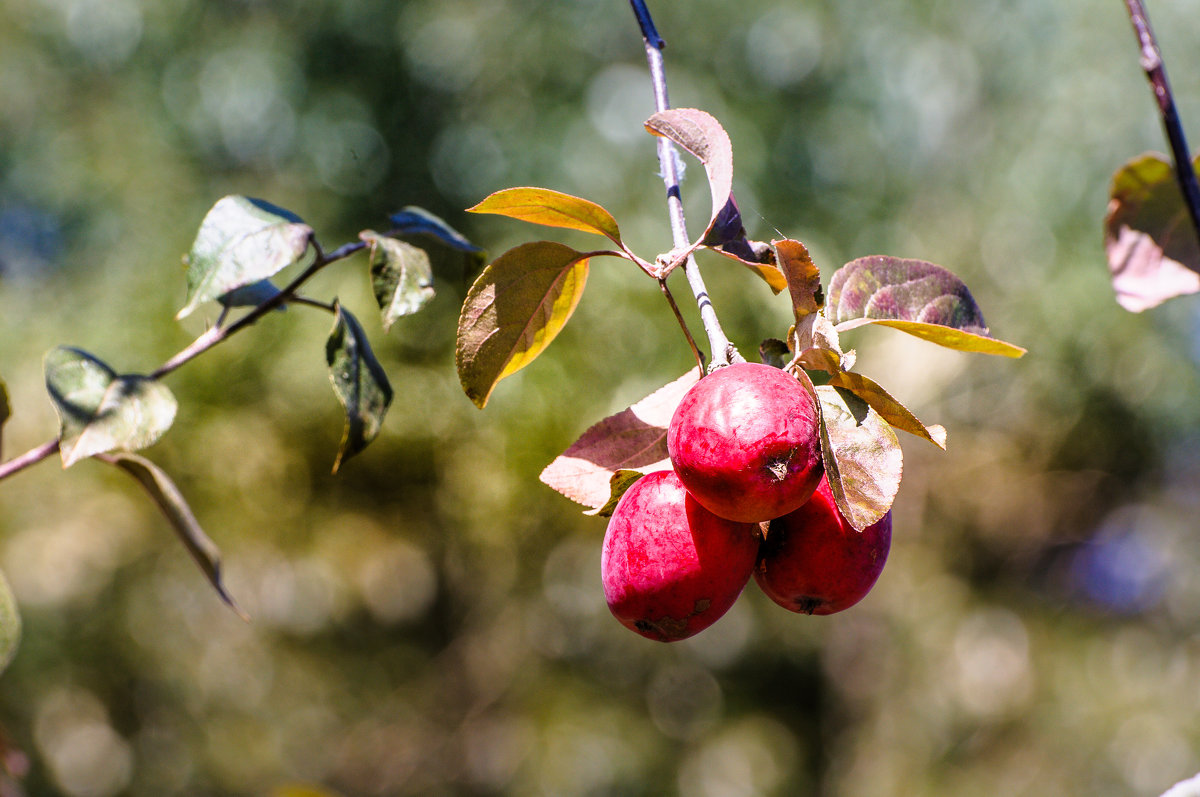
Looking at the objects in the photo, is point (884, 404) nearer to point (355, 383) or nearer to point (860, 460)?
point (860, 460)

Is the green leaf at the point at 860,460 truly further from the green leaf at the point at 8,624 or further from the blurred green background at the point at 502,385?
the blurred green background at the point at 502,385

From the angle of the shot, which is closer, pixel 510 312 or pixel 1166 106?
pixel 1166 106

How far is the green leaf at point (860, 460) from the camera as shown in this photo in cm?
34

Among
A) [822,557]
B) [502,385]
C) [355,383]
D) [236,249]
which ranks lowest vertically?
[502,385]

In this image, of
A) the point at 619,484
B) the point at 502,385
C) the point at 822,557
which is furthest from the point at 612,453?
the point at 502,385

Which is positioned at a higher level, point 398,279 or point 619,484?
point 398,279

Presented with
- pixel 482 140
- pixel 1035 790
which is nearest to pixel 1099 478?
pixel 1035 790

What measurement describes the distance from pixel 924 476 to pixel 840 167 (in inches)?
77.7

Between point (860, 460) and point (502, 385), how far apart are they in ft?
10.0

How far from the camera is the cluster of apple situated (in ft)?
1.16

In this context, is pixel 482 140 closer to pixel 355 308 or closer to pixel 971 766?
pixel 355 308

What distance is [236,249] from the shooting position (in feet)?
1.71

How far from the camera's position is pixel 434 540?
415cm

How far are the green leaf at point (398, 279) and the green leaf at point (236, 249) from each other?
5 centimetres
